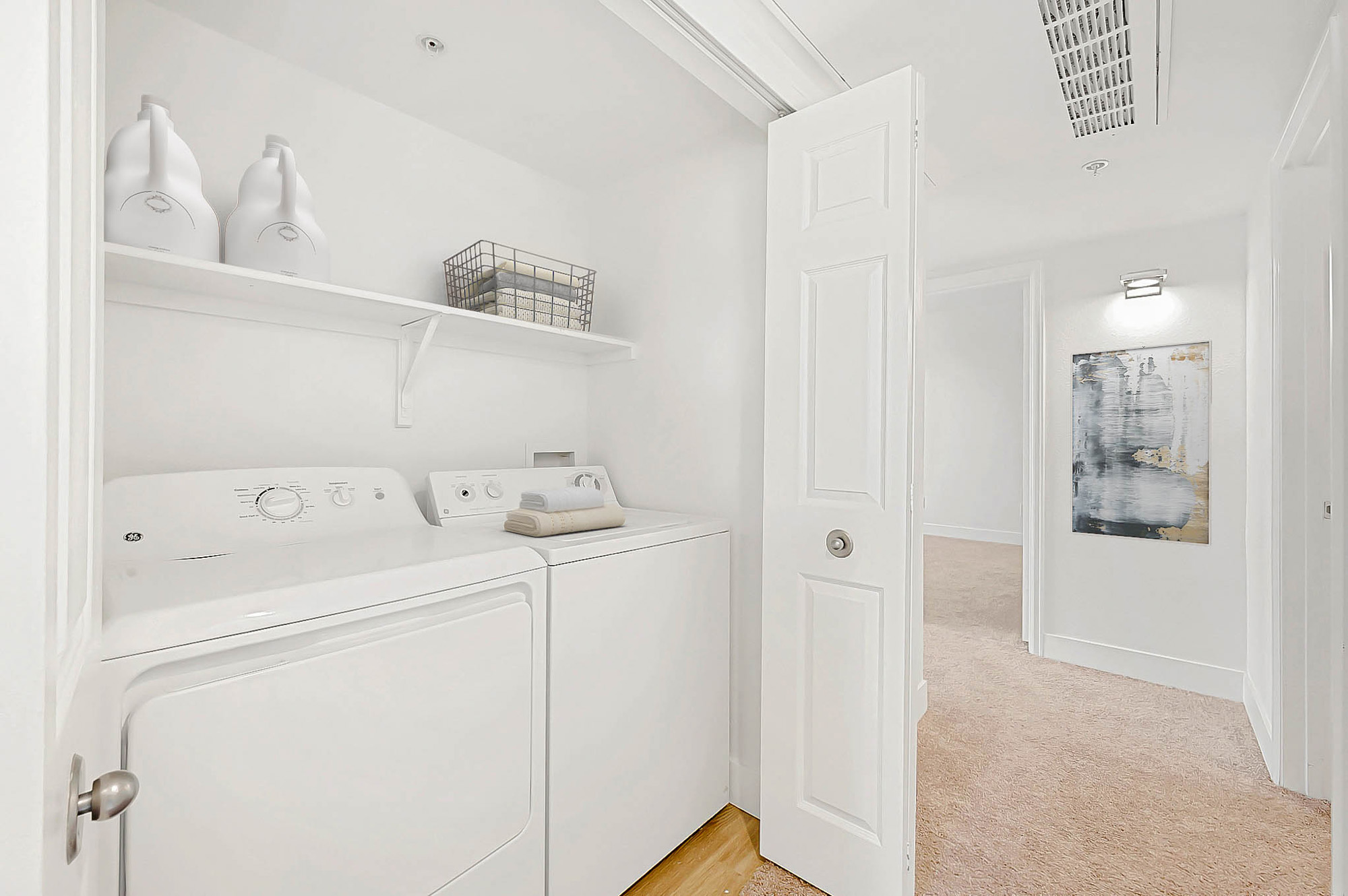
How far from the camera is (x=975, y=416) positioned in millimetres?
6727

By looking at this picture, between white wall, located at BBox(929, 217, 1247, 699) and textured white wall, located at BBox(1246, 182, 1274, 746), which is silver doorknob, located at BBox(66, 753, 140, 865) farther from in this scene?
white wall, located at BBox(929, 217, 1247, 699)

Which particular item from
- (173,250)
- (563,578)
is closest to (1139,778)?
(563,578)

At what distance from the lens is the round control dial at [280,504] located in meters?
1.40

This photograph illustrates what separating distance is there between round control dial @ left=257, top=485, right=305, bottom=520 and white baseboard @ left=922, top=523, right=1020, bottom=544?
667 centimetres

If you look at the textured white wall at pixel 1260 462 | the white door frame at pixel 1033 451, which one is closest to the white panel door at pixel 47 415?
the textured white wall at pixel 1260 462

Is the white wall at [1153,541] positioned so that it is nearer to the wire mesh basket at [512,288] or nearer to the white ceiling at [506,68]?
the white ceiling at [506,68]

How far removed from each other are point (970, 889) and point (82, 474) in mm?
2072

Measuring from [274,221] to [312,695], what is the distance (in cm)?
109

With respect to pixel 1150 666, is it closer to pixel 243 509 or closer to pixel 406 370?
pixel 406 370

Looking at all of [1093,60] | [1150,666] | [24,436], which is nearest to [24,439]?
[24,436]

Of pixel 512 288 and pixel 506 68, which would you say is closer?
pixel 506 68

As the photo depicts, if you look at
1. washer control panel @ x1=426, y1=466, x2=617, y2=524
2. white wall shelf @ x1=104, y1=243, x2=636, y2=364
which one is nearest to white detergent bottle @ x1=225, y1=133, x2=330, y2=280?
white wall shelf @ x1=104, y1=243, x2=636, y2=364

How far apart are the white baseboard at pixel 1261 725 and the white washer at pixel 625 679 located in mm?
1989

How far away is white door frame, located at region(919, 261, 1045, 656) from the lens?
11.0 feet
